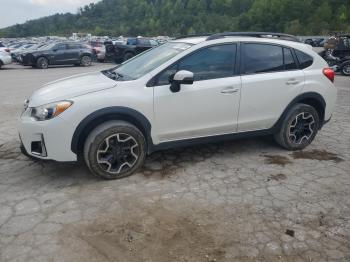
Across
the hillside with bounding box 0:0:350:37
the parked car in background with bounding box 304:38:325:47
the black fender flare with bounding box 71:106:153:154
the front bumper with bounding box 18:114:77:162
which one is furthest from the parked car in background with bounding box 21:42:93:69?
the hillside with bounding box 0:0:350:37

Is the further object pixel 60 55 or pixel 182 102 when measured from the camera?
pixel 60 55

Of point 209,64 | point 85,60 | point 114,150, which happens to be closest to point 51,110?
point 114,150

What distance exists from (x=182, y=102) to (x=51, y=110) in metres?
1.49

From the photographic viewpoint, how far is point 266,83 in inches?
178

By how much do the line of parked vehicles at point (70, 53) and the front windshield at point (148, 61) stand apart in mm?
15406

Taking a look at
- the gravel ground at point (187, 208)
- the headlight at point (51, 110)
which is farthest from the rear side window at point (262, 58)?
the headlight at point (51, 110)

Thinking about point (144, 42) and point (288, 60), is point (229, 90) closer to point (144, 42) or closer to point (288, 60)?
point (288, 60)

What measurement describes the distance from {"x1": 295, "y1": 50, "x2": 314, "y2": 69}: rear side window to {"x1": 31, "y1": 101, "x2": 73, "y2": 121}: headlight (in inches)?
125

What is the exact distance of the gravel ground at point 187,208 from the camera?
9.31 feet

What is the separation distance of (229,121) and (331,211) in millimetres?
1638

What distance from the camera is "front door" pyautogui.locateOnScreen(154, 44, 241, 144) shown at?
4.05m

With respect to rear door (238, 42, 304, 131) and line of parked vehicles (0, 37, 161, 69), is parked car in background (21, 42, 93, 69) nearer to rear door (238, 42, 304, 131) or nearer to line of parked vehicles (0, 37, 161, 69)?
line of parked vehicles (0, 37, 161, 69)

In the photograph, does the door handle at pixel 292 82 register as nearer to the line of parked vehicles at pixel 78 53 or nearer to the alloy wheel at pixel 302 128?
the alloy wheel at pixel 302 128

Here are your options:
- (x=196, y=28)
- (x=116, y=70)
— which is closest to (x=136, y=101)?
(x=116, y=70)
